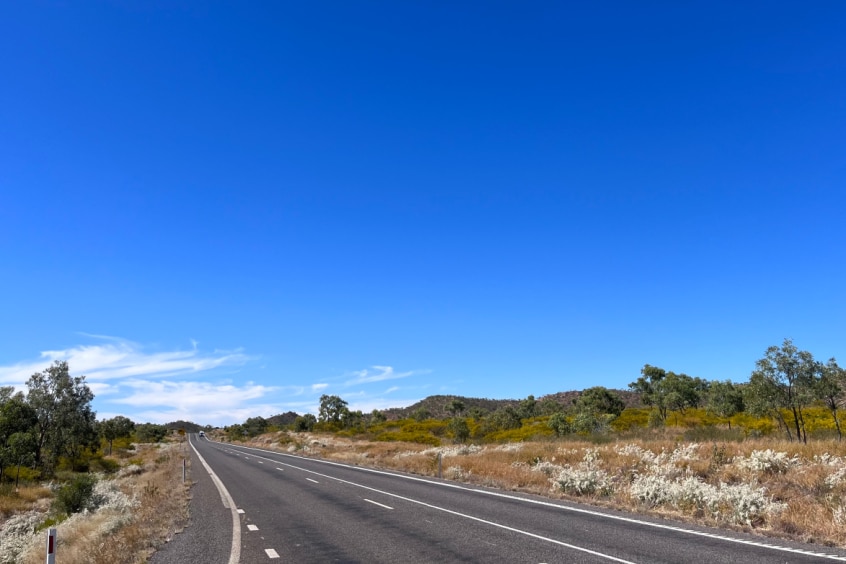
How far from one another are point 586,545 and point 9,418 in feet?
177

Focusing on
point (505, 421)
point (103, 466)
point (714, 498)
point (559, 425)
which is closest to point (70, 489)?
point (714, 498)

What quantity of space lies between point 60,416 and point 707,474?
61163mm

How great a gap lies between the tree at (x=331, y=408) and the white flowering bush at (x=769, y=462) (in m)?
117

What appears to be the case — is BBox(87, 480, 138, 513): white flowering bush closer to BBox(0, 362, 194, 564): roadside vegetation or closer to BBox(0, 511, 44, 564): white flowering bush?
BBox(0, 362, 194, 564): roadside vegetation

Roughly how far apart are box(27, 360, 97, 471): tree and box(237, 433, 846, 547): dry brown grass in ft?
135

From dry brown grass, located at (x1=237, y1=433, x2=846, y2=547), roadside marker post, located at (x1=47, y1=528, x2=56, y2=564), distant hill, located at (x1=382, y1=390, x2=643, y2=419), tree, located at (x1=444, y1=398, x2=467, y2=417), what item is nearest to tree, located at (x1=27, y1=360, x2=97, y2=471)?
dry brown grass, located at (x1=237, y1=433, x2=846, y2=547)

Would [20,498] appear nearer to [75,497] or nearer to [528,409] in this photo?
[75,497]

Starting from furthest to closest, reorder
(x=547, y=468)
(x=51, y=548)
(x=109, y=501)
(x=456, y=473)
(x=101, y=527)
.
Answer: (x=456, y=473)
(x=109, y=501)
(x=547, y=468)
(x=101, y=527)
(x=51, y=548)

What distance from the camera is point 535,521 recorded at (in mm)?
12328

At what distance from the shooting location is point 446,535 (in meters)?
10.8

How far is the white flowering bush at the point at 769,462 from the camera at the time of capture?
15875mm

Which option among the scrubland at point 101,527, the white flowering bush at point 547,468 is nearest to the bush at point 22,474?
the scrubland at point 101,527

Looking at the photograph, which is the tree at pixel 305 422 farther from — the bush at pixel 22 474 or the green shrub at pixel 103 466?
the bush at pixel 22 474

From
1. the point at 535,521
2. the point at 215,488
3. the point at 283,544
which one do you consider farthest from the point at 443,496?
the point at 215,488
